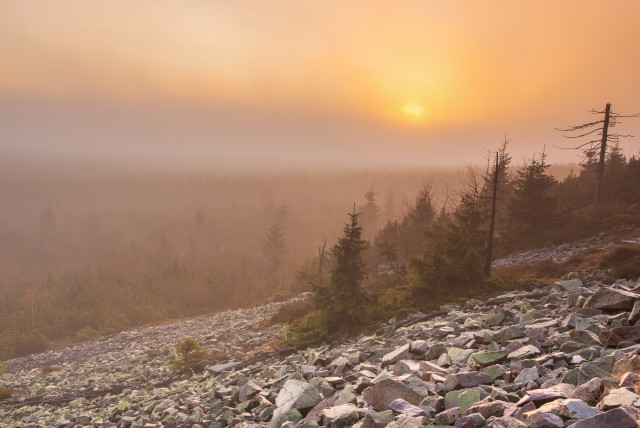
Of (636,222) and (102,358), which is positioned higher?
(636,222)

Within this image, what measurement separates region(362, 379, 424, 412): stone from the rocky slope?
0.8 inches

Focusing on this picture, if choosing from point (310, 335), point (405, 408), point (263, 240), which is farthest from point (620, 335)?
point (263, 240)

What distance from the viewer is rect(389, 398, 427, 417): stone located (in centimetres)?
692

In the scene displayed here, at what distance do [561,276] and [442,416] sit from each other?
17571 millimetres

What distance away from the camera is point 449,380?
25.9 ft

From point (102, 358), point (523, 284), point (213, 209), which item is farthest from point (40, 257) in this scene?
point (523, 284)

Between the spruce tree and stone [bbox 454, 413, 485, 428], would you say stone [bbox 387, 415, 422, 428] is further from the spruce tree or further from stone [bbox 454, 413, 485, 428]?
the spruce tree

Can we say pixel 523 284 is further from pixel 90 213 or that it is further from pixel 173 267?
pixel 90 213

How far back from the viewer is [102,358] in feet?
107

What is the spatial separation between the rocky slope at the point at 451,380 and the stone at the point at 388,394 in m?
0.02

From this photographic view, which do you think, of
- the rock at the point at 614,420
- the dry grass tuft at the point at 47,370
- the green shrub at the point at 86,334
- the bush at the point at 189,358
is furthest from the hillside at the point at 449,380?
the green shrub at the point at 86,334

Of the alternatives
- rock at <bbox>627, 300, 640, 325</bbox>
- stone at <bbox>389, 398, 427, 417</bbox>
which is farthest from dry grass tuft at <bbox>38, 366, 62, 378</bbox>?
rock at <bbox>627, 300, 640, 325</bbox>

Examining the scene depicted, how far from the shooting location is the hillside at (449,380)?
6.18 m

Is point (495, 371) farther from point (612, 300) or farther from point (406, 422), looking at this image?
point (612, 300)
